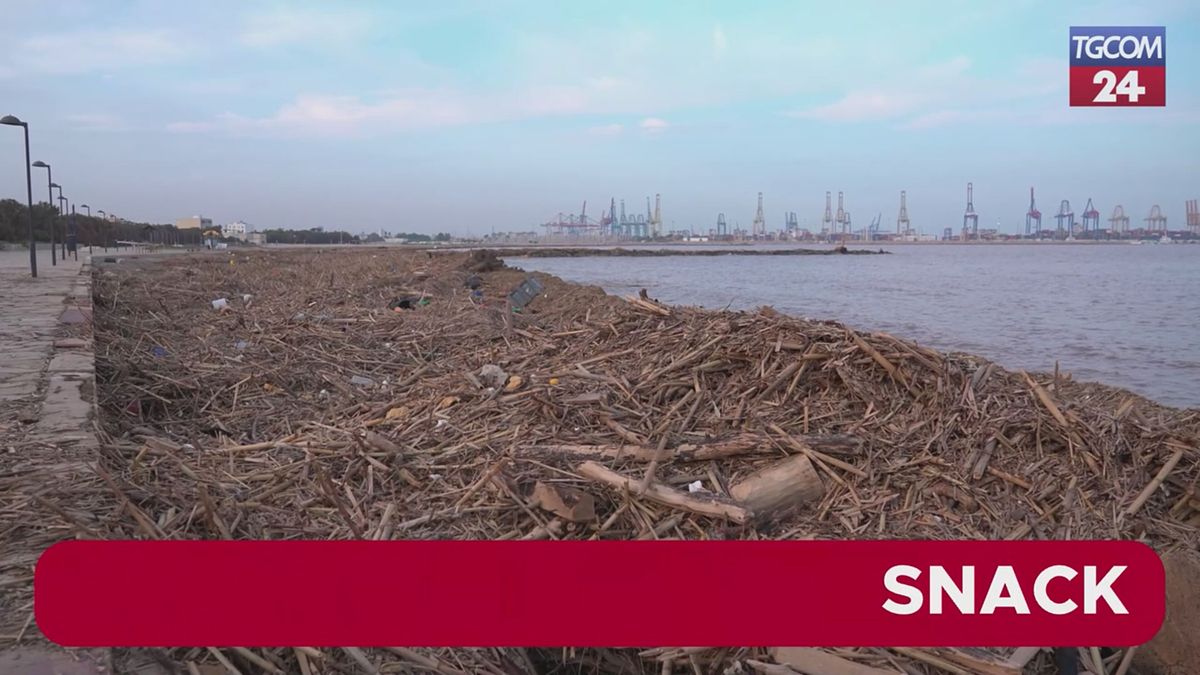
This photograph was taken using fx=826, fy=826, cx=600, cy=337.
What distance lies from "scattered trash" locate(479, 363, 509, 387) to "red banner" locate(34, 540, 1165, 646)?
2.74 m

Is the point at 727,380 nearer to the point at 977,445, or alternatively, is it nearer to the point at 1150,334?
the point at 977,445

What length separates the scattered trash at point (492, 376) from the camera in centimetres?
655

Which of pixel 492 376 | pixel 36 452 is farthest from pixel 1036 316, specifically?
pixel 36 452

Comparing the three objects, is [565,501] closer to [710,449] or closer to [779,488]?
[710,449]

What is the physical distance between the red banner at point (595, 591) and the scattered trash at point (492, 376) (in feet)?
9.01

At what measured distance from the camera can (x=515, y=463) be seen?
4.84 meters

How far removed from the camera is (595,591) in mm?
3342

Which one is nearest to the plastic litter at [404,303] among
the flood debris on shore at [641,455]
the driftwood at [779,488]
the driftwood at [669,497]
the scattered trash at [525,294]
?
the scattered trash at [525,294]

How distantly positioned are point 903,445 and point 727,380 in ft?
4.44

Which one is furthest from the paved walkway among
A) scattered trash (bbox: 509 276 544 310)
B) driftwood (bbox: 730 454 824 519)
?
scattered trash (bbox: 509 276 544 310)

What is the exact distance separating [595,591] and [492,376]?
138 inches

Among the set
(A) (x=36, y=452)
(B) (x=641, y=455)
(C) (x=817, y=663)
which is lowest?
(C) (x=817, y=663)

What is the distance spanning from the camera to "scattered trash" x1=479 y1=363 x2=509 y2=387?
6.55 meters

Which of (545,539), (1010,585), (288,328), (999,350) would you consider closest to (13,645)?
(545,539)
